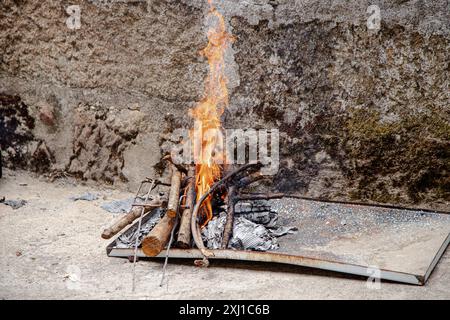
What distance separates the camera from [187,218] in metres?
2.40

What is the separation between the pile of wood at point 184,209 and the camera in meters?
2.25

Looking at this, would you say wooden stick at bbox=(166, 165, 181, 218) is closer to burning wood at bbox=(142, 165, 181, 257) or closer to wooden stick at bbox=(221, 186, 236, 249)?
burning wood at bbox=(142, 165, 181, 257)

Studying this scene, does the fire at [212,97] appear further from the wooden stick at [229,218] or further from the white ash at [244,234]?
the white ash at [244,234]

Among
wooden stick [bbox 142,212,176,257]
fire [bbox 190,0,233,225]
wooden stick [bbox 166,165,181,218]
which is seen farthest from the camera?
fire [bbox 190,0,233,225]

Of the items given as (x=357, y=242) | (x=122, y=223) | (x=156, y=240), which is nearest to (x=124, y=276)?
(x=156, y=240)

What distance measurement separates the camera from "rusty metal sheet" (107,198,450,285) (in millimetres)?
2061

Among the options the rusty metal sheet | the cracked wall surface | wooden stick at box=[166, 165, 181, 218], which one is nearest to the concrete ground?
the rusty metal sheet

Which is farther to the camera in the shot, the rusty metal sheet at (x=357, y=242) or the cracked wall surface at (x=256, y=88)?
the cracked wall surface at (x=256, y=88)

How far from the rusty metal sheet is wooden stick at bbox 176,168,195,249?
0.04 m

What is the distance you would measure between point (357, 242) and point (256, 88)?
96cm

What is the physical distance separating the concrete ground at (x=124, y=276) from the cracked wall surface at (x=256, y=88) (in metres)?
0.59

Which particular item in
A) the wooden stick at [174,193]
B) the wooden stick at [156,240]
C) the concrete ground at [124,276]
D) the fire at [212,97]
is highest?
the fire at [212,97]

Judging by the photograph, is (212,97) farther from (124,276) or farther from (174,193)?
(124,276)

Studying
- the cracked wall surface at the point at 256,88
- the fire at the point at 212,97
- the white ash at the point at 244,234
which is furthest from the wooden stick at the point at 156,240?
the cracked wall surface at the point at 256,88
